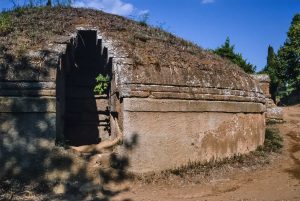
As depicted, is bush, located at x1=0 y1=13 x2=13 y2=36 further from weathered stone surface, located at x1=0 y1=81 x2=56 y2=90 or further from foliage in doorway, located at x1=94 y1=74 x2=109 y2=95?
foliage in doorway, located at x1=94 y1=74 x2=109 y2=95

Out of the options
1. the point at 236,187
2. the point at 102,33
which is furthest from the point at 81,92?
the point at 236,187

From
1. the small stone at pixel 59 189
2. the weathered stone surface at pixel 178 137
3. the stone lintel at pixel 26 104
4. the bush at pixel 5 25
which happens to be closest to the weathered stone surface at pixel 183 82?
the weathered stone surface at pixel 178 137

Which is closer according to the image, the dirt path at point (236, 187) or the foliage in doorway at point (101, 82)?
the dirt path at point (236, 187)

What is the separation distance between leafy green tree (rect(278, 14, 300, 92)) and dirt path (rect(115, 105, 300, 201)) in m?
17.8

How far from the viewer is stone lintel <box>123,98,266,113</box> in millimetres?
7527

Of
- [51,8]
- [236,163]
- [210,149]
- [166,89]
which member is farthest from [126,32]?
[236,163]

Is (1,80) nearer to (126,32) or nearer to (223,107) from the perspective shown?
(126,32)

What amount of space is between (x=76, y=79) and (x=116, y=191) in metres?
5.05

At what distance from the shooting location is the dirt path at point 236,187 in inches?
267

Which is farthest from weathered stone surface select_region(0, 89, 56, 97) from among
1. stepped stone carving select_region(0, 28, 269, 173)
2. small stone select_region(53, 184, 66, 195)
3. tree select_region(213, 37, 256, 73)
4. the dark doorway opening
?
tree select_region(213, 37, 256, 73)

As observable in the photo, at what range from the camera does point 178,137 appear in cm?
790

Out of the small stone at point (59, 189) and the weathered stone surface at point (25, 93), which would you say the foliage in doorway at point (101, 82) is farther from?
the small stone at point (59, 189)

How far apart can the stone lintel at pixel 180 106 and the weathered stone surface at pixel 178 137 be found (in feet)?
0.30

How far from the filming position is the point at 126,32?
29.9 feet
